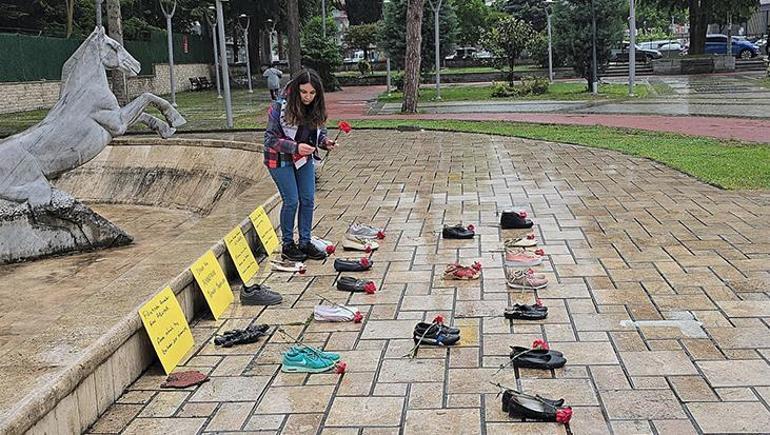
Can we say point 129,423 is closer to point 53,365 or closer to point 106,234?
point 53,365

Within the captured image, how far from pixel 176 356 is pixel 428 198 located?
5173mm

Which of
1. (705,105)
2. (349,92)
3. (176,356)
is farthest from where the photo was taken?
(349,92)

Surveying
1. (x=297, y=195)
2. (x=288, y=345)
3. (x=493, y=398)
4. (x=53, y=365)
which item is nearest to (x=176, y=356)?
(x=288, y=345)

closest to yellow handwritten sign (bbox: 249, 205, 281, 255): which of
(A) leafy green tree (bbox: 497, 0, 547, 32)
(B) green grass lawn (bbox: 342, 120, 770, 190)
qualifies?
(B) green grass lawn (bbox: 342, 120, 770, 190)

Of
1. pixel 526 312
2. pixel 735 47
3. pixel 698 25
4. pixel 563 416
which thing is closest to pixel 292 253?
pixel 526 312

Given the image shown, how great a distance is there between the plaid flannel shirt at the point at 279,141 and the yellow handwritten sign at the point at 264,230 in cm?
61

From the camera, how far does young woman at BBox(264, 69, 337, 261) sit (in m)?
6.41

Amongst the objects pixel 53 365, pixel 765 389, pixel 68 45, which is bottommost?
pixel 765 389

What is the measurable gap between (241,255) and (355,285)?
95cm

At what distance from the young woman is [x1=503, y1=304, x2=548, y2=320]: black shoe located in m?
2.03

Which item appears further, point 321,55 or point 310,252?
point 321,55

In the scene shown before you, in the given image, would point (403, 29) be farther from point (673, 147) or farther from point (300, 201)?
point (300, 201)

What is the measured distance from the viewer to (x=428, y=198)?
9.49 meters

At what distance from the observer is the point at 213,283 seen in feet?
18.3
